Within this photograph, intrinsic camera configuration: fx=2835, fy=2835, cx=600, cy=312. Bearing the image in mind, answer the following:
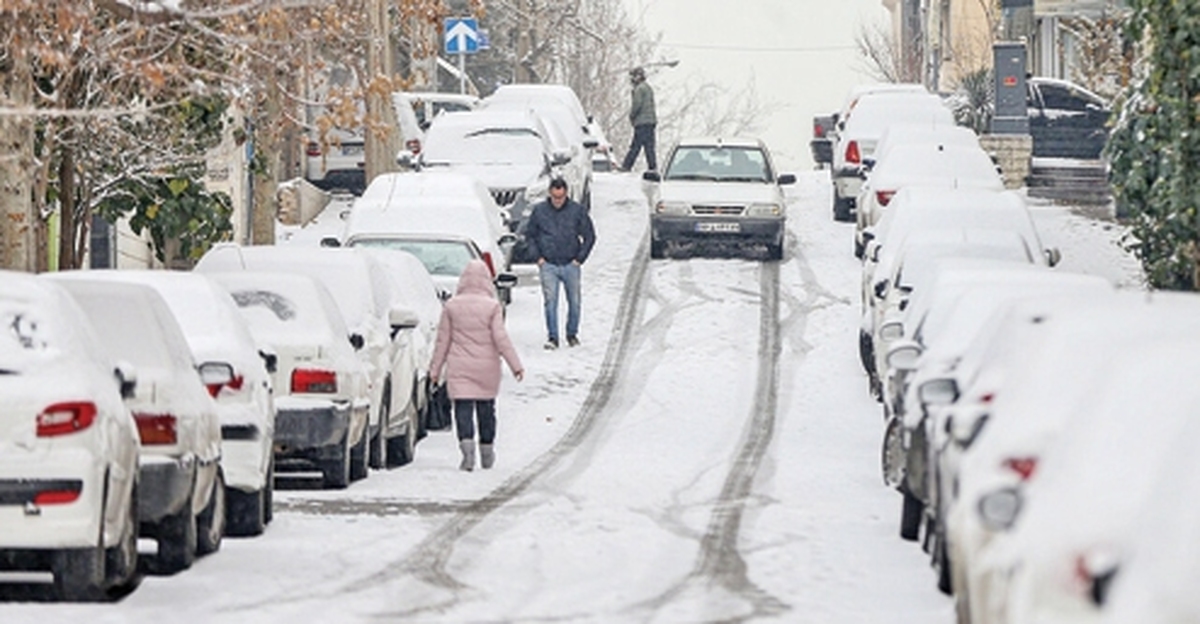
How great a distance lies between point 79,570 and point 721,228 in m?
23.8

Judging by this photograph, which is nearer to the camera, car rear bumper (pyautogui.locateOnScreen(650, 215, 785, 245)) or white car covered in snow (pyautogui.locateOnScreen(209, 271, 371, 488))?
white car covered in snow (pyautogui.locateOnScreen(209, 271, 371, 488))

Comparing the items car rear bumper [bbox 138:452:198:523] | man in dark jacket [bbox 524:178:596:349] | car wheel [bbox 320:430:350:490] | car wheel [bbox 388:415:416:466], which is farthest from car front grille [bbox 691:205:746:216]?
car rear bumper [bbox 138:452:198:523]

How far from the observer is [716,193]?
3609 centimetres

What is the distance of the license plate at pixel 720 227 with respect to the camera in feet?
118

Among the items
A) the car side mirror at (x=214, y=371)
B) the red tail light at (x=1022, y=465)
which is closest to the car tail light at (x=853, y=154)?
the car side mirror at (x=214, y=371)

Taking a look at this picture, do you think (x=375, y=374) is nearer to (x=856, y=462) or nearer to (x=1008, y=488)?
(x=856, y=462)

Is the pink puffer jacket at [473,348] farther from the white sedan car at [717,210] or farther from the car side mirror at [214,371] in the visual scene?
the white sedan car at [717,210]

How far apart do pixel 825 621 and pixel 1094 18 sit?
43.9 metres

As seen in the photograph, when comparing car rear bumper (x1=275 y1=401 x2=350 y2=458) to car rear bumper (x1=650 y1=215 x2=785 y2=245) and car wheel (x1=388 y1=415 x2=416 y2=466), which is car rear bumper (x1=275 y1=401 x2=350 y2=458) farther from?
car rear bumper (x1=650 y1=215 x2=785 y2=245)

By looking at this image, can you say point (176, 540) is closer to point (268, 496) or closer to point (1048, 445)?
point (268, 496)

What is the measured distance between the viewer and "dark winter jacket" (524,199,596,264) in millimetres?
29734

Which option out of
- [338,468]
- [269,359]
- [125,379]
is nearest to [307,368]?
[338,468]

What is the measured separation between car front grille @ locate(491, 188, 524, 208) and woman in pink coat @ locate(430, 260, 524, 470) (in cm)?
1431

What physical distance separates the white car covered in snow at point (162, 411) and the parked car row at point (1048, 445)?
3.68 metres
